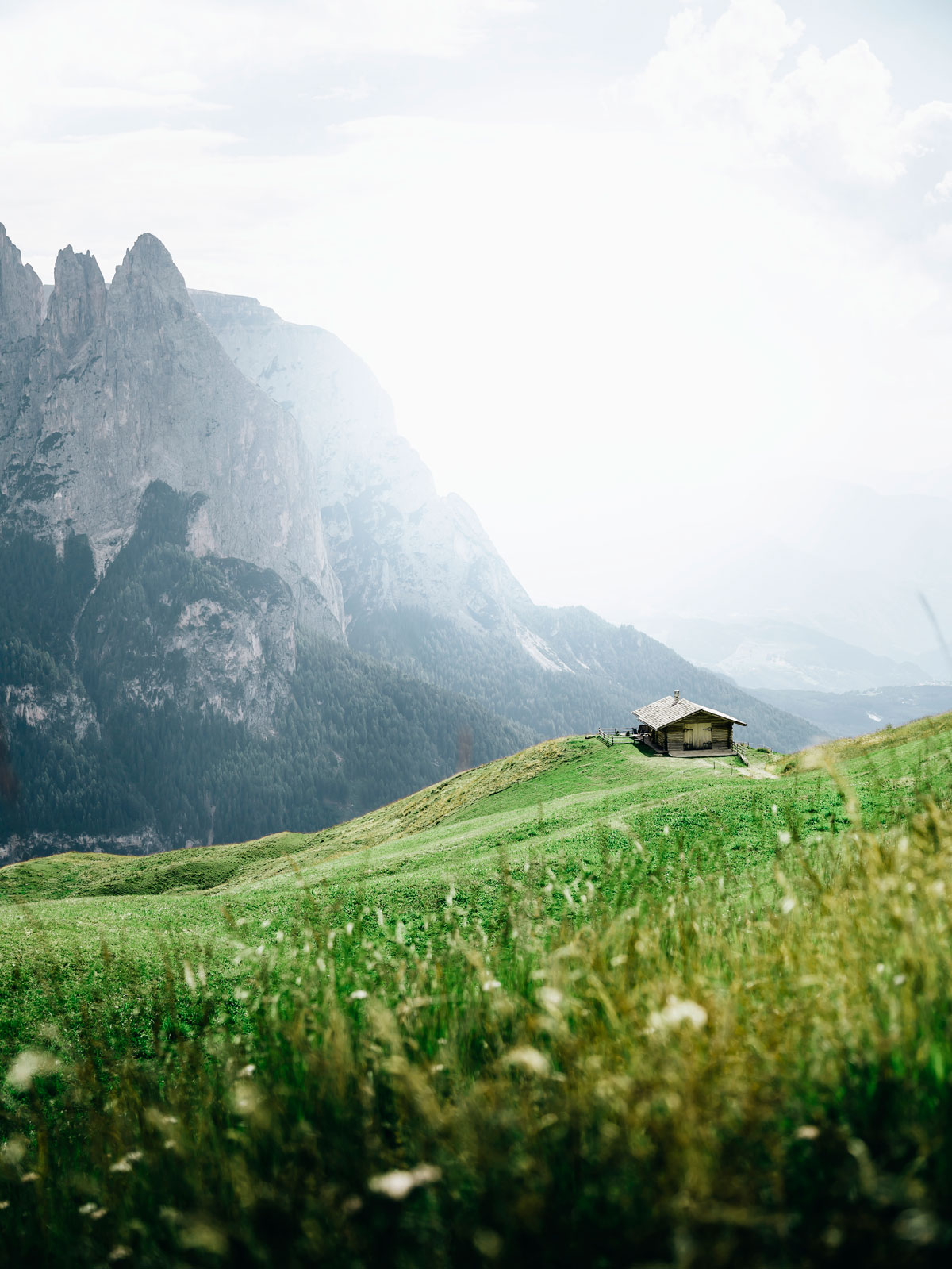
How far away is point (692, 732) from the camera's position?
2260 inches

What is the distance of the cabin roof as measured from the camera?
186 feet

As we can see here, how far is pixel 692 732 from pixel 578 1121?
189ft

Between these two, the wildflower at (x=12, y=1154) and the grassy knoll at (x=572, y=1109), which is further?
the wildflower at (x=12, y=1154)

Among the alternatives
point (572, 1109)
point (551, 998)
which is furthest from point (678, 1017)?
point (572, 1109)

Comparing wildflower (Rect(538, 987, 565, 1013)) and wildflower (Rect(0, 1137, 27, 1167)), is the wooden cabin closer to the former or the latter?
wildflower (Rect(0, 1137, 27, 1167))

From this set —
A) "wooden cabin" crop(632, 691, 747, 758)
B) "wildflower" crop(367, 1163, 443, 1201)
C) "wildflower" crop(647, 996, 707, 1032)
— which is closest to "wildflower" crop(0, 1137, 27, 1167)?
"wildflower" crop(367, 1163, 443, 1201)

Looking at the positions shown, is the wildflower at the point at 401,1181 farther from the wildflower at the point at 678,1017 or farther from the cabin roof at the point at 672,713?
the cabin roof at the point at 672,713

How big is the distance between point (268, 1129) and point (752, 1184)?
7.02 feet

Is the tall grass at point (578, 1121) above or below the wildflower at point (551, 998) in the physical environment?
below

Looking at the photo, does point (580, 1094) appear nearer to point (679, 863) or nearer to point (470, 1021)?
point (470, 1021)

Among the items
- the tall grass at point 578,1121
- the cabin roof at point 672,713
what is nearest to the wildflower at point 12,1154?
the tall grass at point 578,1121

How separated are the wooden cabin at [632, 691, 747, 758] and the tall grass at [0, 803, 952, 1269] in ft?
178

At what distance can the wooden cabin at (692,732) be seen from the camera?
56719 mm

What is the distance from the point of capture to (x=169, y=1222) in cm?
328
